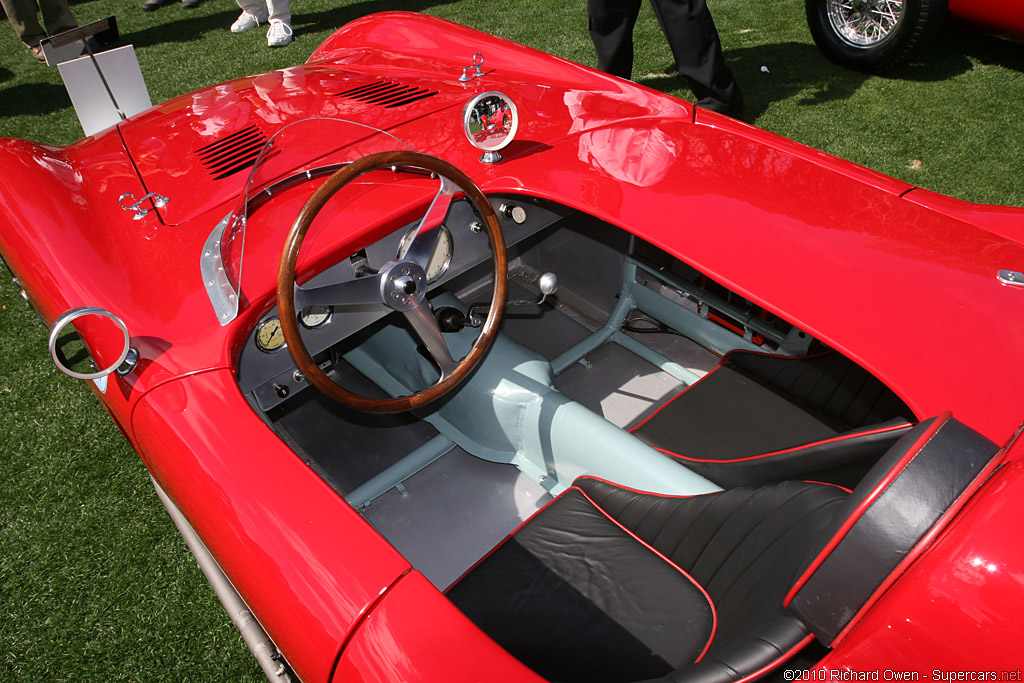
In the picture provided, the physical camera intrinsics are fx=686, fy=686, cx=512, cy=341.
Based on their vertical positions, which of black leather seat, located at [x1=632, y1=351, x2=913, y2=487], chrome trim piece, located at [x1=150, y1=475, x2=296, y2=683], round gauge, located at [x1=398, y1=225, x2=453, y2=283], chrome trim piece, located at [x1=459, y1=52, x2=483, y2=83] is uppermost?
chrome trim piece, located at [x1=459, y1=52, x2=483, y2=83]

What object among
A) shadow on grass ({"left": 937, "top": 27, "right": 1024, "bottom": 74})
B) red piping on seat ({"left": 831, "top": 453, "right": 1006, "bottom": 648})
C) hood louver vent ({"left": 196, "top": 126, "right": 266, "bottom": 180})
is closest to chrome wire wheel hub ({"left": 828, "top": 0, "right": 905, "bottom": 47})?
shadow on grass ({"left": 937, "top": 27, "right": 1024, "bottom": 74})

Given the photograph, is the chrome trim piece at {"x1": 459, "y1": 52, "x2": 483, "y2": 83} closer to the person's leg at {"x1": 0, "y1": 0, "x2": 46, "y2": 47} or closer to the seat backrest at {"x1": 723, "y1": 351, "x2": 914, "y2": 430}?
the seat backrest at {"x1": 723, "y1": 351, "x2": 914, "y2": 430}

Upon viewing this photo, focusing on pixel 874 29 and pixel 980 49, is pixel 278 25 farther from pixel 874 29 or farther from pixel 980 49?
pixel 980 49

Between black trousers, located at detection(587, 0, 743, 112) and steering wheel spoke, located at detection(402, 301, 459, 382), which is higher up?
black trousers, located at detection(587, 0, 743, 112)

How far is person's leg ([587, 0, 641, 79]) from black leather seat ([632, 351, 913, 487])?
2.57 metres

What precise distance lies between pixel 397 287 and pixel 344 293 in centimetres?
13

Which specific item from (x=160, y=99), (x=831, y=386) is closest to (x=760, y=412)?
(x=831, y=386)

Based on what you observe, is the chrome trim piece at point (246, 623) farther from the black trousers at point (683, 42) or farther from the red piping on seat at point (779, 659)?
the black trousers at point (683, 42)

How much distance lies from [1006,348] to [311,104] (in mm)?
2253

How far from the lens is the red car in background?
4262mm

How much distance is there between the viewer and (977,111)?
4.29 meters

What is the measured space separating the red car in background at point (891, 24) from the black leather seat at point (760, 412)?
327 centimetres

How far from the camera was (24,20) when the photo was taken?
18.9ft

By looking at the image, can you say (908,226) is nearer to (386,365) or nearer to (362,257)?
(362,257)
